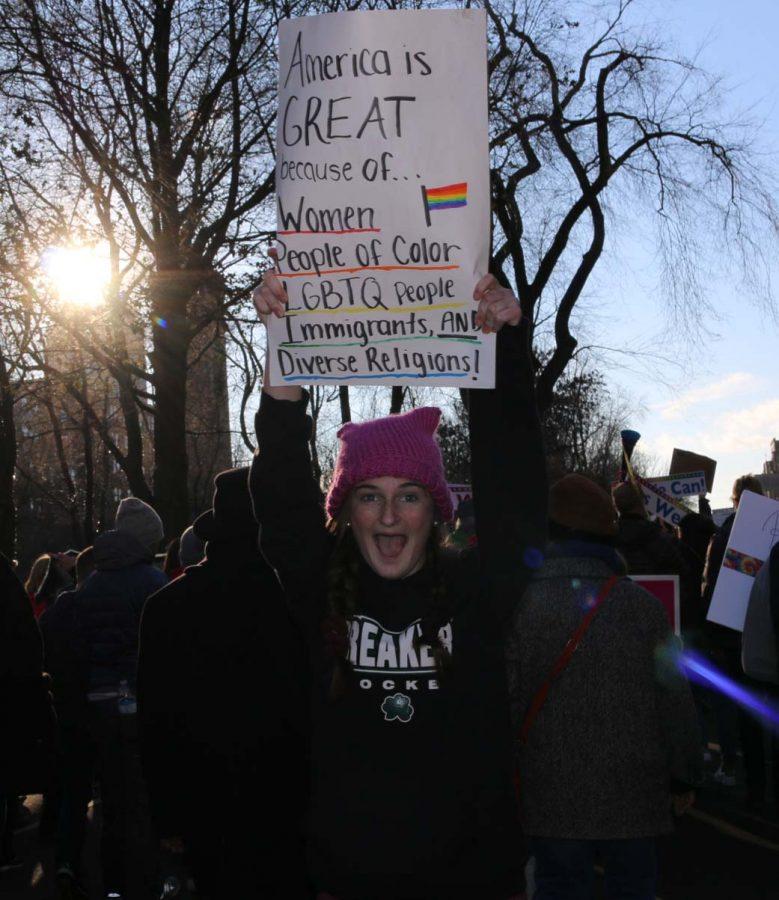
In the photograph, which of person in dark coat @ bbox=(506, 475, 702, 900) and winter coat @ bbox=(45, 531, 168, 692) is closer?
person in dark coat @ bbox=(506, 475, 702, 900)

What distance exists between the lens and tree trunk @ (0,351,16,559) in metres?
25.5

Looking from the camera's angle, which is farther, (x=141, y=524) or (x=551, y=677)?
(x=141, y=524)

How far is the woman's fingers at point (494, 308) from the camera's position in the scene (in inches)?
126

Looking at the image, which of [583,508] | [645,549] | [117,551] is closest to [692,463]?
[645,549]

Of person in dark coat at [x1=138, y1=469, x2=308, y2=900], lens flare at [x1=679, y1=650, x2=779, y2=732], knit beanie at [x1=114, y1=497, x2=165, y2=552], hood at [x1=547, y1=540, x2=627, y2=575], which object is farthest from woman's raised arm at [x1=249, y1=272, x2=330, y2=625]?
lens flare at [x1=679, y1=650, x2=779, y2=732]

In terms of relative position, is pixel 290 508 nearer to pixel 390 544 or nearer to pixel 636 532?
pixel 390 544

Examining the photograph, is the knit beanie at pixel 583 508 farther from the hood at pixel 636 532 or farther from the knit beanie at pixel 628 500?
the hood at pixel 636 532

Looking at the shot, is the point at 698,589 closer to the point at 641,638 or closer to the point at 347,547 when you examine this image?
the point at 641,638

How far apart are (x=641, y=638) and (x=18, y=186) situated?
47.1 feet

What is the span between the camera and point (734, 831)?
797cm

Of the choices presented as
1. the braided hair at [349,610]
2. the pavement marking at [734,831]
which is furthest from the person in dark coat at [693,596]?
the braided hair at [349,610]

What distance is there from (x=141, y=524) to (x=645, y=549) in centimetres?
384

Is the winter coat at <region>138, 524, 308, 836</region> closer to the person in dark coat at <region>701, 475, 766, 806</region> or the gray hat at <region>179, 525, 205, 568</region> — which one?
the gray hat at <region>179, 525, 205, 568</region>

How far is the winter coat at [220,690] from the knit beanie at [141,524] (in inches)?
92.7
